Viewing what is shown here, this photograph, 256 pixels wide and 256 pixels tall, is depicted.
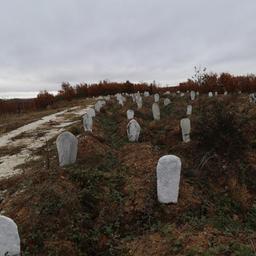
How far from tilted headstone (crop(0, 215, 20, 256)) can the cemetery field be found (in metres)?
0.42

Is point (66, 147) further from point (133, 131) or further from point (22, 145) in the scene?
point (22, 145)

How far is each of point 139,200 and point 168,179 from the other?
70 centimetres

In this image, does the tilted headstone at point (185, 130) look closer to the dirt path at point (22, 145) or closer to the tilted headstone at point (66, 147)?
the tilted headstone at point (66, 147)

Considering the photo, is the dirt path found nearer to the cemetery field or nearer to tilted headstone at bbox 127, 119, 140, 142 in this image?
the cemetery field

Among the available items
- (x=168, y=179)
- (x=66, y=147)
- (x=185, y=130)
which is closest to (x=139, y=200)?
(x=168, y=179)

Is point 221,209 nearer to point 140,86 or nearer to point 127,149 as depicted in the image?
point 127,149

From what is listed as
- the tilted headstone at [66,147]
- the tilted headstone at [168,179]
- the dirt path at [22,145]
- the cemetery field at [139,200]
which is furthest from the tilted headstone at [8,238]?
the dirt path at [22,145]

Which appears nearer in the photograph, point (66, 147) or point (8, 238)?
point (8, 238)

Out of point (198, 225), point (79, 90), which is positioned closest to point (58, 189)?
point (198, 225)

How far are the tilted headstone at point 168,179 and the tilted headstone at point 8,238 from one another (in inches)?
112

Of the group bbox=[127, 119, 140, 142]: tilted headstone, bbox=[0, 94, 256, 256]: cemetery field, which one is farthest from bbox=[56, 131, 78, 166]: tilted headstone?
bbox=[127, 119, 140, 142]: tilted headstone

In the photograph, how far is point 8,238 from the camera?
15.2ft

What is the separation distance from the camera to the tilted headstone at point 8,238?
4582mm

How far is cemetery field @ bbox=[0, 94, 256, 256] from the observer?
5.27m
